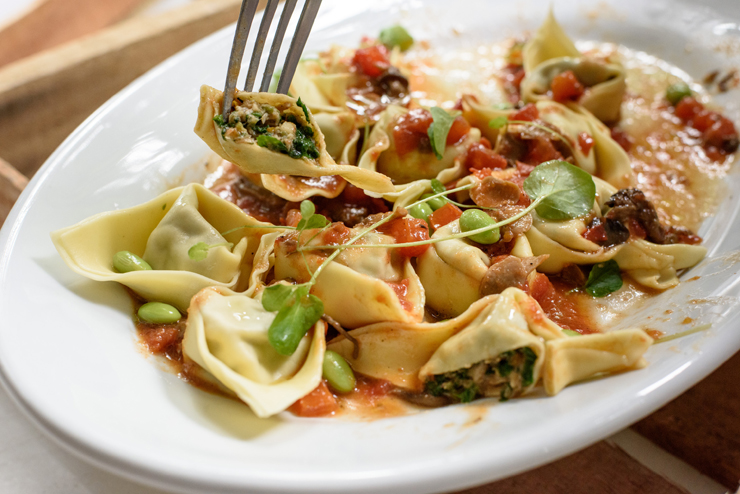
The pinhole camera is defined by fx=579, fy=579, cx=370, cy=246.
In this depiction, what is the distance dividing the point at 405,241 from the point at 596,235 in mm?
1264

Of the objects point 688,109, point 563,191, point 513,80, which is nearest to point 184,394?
point 563,191

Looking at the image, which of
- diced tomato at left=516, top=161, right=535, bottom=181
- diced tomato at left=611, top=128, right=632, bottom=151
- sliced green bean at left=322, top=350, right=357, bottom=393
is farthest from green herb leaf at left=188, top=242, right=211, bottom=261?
diced tomato at left=611, top=128, right=632, bottom=151

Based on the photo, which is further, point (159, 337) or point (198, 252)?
point (198, 252)

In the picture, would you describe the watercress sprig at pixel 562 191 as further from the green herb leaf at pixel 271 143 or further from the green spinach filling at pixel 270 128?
the green herb leaf at pixel 271 143

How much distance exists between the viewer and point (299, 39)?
11.9 feet

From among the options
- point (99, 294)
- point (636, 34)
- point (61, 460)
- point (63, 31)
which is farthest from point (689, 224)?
point (63, 31)

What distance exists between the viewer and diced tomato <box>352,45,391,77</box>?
504cm

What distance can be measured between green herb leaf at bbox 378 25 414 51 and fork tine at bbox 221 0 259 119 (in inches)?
101

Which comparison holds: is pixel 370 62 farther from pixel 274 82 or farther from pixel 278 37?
pixel 278 37

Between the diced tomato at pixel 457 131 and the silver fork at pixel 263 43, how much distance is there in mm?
1269

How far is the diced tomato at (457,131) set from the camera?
4309 mm

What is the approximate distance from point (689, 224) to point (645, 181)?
542 millimetres

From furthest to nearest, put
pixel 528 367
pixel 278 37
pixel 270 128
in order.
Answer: pixel 278 37
pixel 270 128
pixel 528 367

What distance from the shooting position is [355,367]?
10.3 feet
